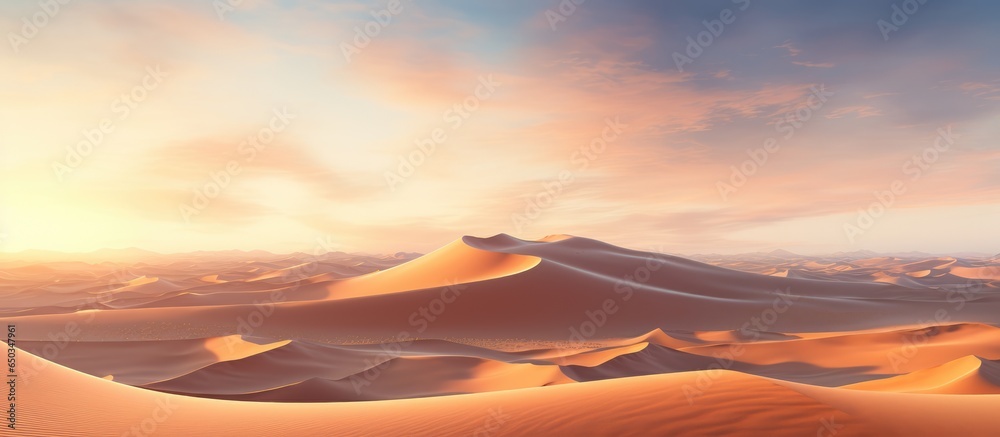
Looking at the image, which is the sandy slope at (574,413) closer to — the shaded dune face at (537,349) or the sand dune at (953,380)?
the shaded dune face at (537,349)

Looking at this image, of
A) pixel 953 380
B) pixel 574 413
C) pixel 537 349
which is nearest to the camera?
pixel 574 413

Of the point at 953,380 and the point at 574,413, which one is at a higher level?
the point at 953,380

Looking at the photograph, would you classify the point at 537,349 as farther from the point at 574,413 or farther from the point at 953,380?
the point at 574,413

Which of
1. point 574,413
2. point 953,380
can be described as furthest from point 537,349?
point 574,413

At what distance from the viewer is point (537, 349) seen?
22797 millimetres

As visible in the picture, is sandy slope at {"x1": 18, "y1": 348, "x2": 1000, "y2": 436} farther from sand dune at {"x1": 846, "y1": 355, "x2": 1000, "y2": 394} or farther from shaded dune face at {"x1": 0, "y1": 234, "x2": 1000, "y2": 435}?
sand dune at {"x1": 846, "y1": 355, "x2": 1000, "y2": 394}

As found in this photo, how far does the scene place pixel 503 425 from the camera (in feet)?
23.4

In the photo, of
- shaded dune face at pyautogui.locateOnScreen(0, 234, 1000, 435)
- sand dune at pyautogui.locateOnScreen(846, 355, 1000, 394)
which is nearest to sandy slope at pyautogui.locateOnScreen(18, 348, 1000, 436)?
shaded dune face at pyautogui.locateOnScreen(0, 234, 1000, 435)

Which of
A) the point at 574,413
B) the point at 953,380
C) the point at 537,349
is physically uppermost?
the point at 537,349

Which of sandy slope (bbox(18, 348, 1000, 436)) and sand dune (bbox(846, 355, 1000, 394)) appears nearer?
sandy slope (bbox(18, 348, 1000, 436))

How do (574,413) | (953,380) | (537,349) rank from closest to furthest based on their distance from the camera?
(574,413)
(953,380)
(537,349)

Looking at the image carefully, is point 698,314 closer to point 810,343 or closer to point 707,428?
point 810,343

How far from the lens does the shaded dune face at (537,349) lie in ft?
24.1

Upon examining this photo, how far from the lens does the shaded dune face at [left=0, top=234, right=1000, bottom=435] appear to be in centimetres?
733
